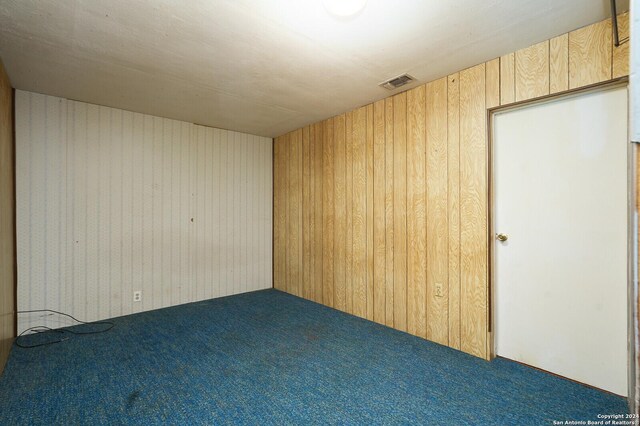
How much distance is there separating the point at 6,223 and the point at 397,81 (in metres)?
3.51

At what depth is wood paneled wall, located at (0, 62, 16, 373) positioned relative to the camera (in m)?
2.26

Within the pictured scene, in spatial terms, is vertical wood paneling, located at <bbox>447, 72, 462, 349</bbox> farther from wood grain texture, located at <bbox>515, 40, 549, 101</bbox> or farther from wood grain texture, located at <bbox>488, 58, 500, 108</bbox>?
wood grain texture, located at <bbox>515, 40, 549, 101</bbox>

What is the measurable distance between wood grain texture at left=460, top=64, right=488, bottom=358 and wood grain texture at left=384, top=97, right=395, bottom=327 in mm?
701

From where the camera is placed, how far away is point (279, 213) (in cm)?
459

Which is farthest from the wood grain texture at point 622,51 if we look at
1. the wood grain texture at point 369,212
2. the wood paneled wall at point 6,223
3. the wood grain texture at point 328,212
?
the wood paneled wall at point 6,223

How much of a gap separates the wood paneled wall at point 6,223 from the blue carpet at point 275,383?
25 centimetres

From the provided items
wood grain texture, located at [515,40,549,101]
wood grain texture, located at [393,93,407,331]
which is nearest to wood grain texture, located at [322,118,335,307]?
wood grain texture, located at [393,93,407,331]

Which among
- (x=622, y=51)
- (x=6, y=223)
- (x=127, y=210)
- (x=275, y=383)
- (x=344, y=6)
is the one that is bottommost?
(x=275, y=383)

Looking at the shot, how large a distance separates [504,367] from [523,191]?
134 cm

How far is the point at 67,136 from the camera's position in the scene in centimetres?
307

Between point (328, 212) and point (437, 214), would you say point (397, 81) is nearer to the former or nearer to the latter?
point (437, 214)

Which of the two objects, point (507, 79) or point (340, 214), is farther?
point (340, 214)

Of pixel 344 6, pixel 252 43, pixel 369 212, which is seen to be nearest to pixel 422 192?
pixel 369 212

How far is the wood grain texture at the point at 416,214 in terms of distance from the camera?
276 cm
